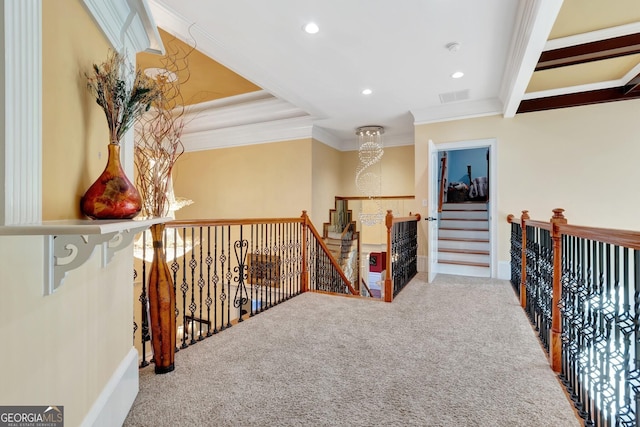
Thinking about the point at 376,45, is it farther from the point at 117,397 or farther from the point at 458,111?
the point at 117,397

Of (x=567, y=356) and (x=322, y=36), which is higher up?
(x=322, y=36)

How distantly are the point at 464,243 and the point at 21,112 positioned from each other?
5.85 meters

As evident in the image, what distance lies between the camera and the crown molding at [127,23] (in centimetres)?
132

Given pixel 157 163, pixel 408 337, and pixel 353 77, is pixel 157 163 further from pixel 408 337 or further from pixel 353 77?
pixel 353 77

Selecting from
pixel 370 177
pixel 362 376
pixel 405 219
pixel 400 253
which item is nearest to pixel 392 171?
pixel 370 177

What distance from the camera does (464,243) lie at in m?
5.39

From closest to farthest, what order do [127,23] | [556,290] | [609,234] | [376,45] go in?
[609,234] < [127,23] < [556,290] < [376,45]

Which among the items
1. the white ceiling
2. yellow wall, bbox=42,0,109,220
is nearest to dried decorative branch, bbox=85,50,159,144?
yellow wall, bbox=42,0,109,220

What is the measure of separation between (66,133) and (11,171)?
0.37m

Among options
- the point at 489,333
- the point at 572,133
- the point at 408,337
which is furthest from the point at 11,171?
the point at 572,133

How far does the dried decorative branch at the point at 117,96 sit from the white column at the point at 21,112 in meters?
0.28

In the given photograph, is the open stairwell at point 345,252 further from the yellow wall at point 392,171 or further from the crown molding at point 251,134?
the crown molding at point 251,134

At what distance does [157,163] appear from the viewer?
1.91 metres

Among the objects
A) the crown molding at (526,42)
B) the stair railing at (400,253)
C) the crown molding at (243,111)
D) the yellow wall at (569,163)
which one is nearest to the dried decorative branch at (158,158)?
the stair railing at (400,253)
